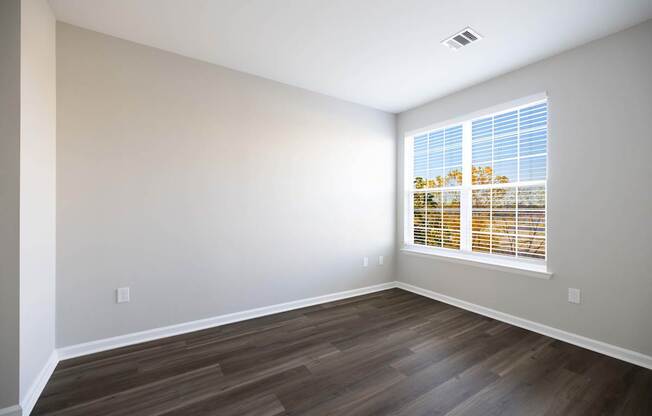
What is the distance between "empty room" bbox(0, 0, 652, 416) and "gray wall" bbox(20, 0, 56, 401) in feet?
0.08

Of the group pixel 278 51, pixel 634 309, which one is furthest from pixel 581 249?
pixel 278 51

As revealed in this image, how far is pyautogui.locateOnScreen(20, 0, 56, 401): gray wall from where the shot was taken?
5.41 ft

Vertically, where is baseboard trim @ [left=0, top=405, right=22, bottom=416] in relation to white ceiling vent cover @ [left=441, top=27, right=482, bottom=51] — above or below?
below

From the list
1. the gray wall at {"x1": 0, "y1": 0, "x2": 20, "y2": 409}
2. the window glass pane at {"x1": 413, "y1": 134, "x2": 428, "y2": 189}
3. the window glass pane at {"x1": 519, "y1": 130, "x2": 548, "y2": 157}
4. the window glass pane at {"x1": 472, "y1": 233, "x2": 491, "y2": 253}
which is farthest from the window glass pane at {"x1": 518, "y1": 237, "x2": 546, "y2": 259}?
the gray wall at {"x1": 0, "y1": 0, "x2": 20, "y2": 409}

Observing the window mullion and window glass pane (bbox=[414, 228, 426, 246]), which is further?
window glass pane (bbox=[414, 228, 426, 246])

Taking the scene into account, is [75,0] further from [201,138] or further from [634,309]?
[634,309]

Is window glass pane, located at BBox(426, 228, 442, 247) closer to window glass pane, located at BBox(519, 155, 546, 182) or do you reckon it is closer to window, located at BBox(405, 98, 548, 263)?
window, located at BBox(405, 98, 548, 263)

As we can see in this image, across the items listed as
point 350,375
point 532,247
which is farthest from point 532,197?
point 350,375

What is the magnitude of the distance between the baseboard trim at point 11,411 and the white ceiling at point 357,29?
259 centimetres

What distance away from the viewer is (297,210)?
3.38 m

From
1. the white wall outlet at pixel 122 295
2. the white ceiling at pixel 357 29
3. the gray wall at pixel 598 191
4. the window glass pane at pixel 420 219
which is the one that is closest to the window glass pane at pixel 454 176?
the window glass pane at pixel 420 219

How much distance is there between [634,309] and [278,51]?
365cm

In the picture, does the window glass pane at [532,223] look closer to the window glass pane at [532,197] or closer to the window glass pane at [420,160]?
the window glass pane at [532,197]

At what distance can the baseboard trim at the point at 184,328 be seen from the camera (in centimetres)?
228
